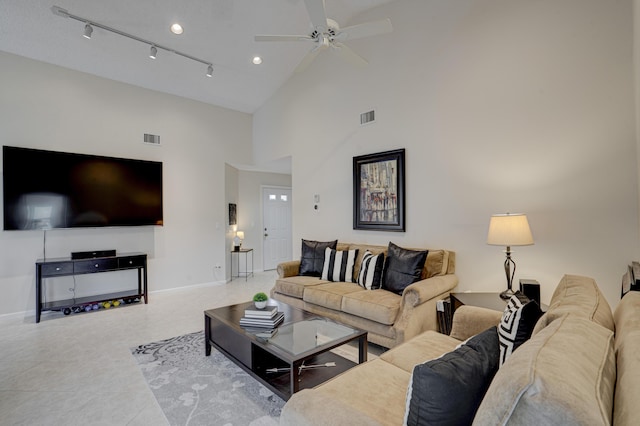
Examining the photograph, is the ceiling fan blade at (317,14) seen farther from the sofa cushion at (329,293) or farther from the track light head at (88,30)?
the track light head at (88,30)

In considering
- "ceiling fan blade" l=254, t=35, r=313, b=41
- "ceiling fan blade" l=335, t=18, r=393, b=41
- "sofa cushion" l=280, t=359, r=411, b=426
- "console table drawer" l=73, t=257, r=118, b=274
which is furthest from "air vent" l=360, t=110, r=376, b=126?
"console table drawer" l=73, t=257, r=118, b=274

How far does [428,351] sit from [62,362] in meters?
3.30

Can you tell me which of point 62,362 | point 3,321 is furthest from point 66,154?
point 62,362

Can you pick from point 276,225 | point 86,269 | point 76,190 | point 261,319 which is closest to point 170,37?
point 76,190

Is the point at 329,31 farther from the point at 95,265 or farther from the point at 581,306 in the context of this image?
the point at 95,265

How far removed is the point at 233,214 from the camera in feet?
22.0

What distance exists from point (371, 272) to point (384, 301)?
0.61m

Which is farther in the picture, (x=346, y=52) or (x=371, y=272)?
(x=371, y=272)

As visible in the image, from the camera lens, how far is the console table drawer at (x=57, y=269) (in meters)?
4.04

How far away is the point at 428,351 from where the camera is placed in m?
1.95

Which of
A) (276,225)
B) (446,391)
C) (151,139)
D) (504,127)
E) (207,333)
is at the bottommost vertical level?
(207,333)

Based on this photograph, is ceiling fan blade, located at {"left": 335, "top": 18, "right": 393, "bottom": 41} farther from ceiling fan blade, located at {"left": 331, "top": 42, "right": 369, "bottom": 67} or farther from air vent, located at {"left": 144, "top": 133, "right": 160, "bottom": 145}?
air vent, located at {"left": 144, "top": 133, "right": 160, "bottom": 145}

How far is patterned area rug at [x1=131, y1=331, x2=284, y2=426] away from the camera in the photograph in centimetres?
207

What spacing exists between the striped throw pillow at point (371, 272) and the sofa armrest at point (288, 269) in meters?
1.10
